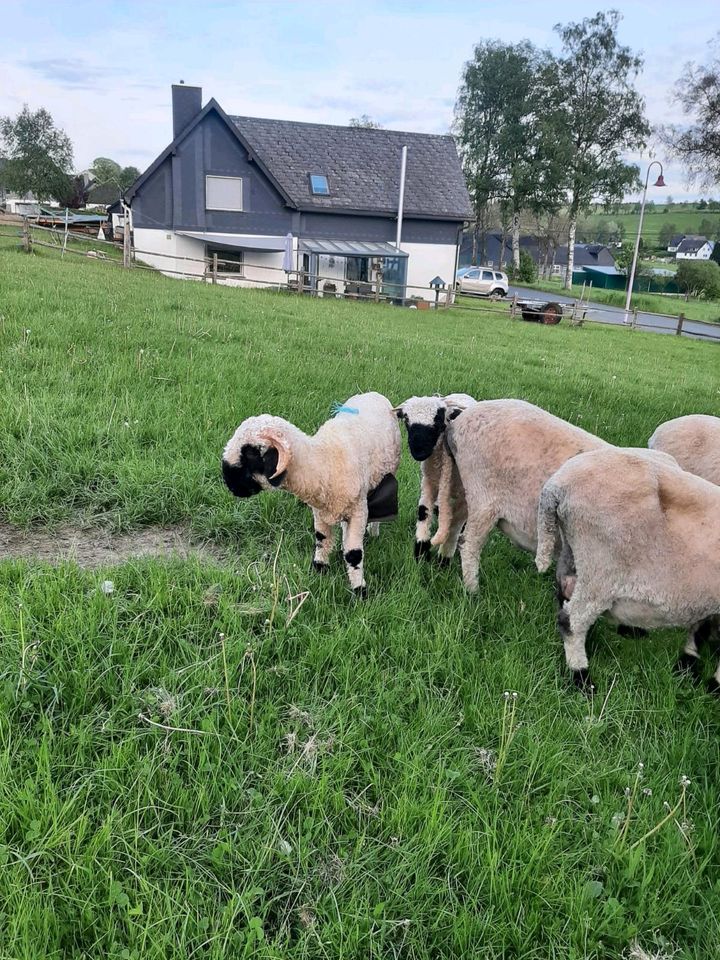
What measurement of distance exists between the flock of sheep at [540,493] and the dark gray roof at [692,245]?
122 metres

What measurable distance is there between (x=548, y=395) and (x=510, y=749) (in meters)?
6.67

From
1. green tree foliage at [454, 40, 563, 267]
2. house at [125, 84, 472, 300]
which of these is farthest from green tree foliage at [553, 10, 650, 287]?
house at [125, 84, 472, 300]

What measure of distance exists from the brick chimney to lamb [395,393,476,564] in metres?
32.6

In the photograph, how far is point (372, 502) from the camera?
3768 millimetres

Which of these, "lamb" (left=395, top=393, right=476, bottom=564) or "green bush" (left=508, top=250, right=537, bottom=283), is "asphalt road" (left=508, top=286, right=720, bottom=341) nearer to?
"green bush" (left=508, top=250, right=537, bottom=283)

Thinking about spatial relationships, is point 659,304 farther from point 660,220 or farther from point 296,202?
point 660,220

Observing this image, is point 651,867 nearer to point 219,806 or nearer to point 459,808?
point 459,808

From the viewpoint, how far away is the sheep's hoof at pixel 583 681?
293 cm

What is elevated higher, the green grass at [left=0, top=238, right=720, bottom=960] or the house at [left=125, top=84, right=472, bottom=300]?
the house at [left=125, top=84, right=472, bottom=300]

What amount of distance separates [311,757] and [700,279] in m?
66.4

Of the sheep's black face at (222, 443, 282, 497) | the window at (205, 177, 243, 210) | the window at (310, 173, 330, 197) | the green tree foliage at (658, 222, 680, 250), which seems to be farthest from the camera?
the green tree foliage at (658, 222, 680, 250)

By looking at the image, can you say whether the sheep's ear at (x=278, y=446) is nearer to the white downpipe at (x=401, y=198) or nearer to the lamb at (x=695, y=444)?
the lamb at (x=695, y=444)

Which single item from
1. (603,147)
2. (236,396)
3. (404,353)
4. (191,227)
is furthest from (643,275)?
(236,396)

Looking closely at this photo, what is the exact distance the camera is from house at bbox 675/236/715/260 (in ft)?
349
